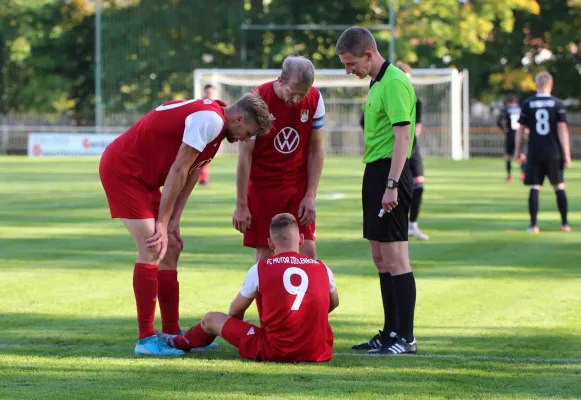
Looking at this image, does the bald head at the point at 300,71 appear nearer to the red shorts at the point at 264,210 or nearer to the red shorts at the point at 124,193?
the red shorts at the point at 264,210

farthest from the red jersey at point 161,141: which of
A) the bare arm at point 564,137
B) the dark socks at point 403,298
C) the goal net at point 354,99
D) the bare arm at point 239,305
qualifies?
the goal net at point 354,99

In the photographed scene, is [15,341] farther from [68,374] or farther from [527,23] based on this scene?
[527,23]

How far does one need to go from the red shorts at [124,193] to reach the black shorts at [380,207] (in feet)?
4.77

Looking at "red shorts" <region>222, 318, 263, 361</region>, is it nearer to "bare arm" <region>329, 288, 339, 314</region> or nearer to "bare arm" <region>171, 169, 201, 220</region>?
"bare arm" <region>329, 288, 339, 314</region>

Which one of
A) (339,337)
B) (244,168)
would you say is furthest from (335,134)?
(244,168)

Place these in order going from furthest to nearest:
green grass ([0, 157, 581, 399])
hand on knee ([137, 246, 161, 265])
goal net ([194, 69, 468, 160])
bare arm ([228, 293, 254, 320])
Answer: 1. goal net ([194, 69, 468, 160])
2. hand on knee ([137, 246, 161, 265])
3. bare arm ([228, 293, 254, 320])
4. green grass ([0, 157, 581, 399])

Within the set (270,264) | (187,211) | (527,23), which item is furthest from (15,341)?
(527,23)

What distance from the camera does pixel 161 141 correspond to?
7.87 metres

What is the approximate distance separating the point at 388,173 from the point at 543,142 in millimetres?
9730

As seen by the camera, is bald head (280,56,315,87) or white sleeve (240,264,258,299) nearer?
white sleeve (240,264,258,299)

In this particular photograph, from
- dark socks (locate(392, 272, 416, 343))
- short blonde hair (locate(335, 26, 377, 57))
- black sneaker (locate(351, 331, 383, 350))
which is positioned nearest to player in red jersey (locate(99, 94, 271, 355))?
short blonde hair (locate(335, 26, 377, 57))

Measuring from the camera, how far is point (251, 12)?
168ft

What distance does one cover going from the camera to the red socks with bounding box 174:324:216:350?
26.5ft

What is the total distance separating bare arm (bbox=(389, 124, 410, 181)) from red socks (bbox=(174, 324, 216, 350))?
1.60m
